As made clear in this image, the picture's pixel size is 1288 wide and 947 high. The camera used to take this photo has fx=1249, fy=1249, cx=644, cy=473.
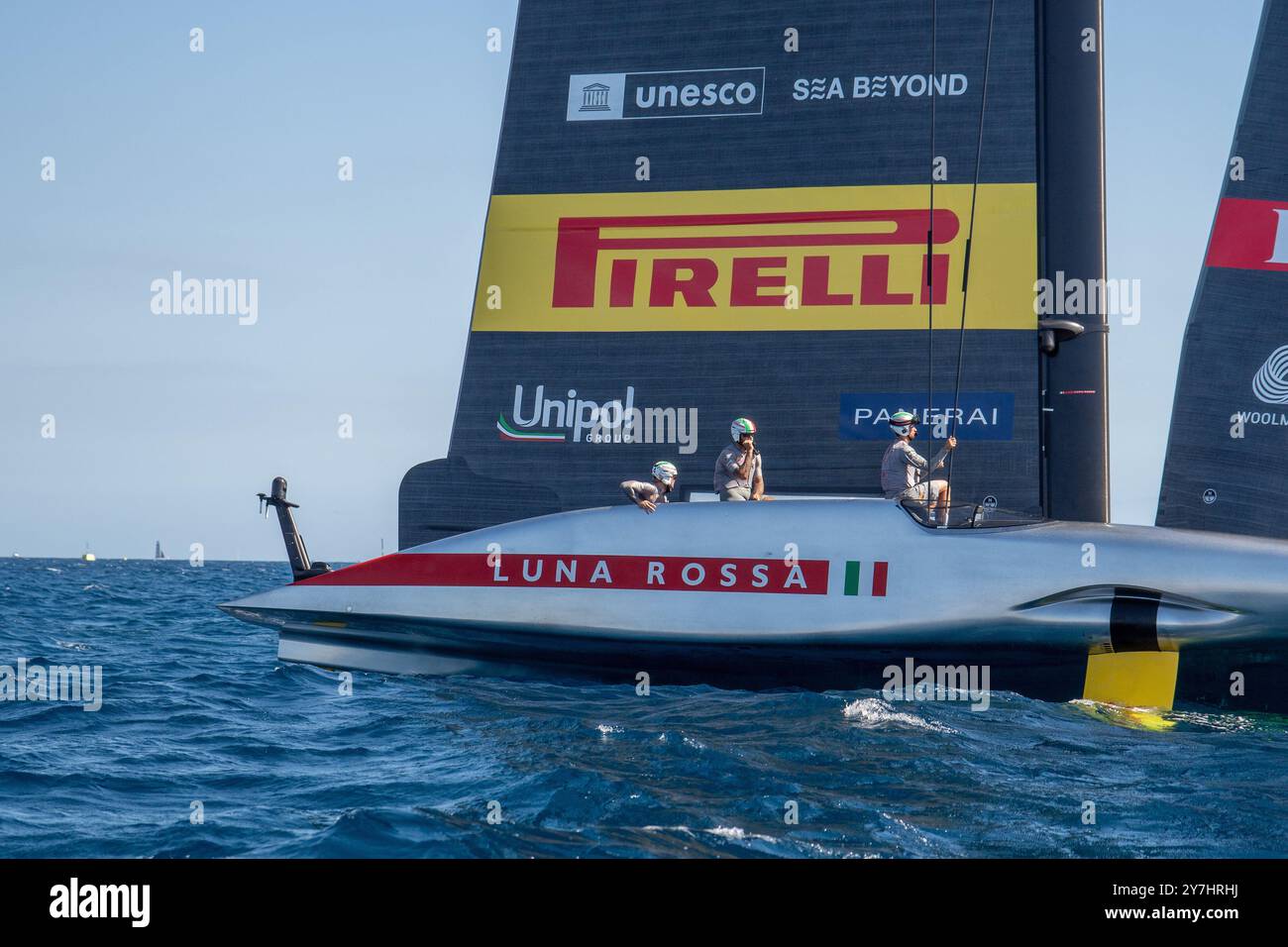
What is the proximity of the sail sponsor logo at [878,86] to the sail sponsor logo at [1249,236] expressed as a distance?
1.88 metres

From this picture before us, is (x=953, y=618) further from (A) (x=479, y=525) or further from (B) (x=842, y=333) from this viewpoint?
(A) (x=479, y=525)

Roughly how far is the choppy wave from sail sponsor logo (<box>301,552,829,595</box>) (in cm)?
60

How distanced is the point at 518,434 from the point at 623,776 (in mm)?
3952

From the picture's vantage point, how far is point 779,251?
8094 mm

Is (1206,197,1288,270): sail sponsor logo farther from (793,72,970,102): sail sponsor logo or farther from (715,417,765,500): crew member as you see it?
(715,417,765,500): crew member

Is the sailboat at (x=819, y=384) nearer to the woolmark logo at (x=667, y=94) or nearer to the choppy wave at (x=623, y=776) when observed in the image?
the woolmark logo at (x=667, y=94)

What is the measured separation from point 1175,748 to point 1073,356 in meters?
2.71

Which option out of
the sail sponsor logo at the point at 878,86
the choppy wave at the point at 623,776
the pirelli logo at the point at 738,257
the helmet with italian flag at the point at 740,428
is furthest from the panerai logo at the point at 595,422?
Result: the sail sponsor logo at the point at 878,86

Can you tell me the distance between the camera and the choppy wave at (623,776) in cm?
405

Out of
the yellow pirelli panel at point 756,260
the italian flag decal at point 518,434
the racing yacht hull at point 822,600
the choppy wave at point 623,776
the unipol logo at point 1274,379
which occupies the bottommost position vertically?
the choppy wave at point 623,776

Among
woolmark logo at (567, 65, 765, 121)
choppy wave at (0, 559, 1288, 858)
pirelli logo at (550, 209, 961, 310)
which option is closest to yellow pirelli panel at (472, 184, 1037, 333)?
pirelli logo at (550, 209, 961, 310)
